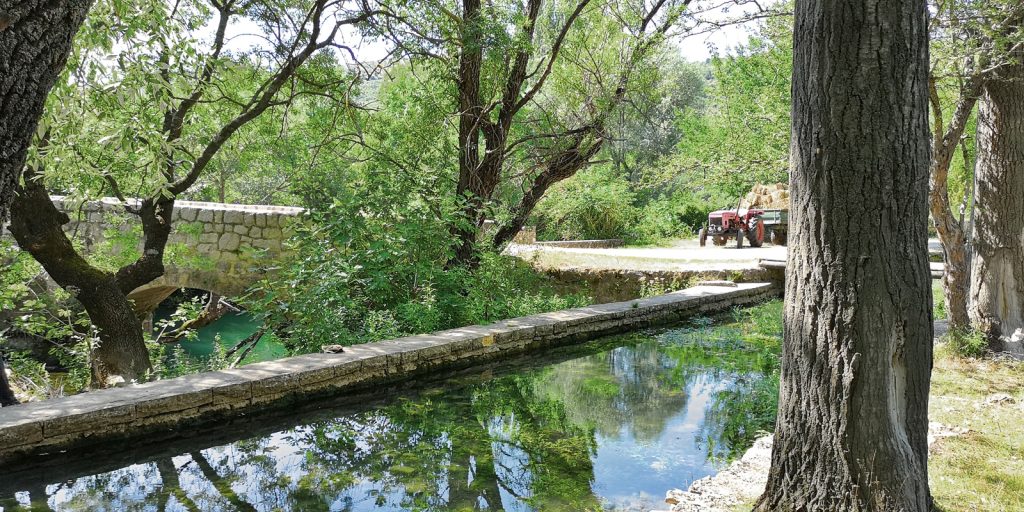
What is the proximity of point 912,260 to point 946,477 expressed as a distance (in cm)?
136

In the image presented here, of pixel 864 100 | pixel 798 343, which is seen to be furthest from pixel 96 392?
pixel 864 100

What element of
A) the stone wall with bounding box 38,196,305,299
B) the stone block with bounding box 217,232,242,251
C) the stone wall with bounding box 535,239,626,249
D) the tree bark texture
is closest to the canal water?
the tree bark texture

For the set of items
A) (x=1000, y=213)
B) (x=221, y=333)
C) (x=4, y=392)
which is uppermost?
(x=1000, y=213)

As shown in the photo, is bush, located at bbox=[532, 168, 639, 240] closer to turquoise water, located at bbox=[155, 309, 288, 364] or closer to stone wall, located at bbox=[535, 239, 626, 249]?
stone wall, located at bbox=[535, 239, 626, 249]

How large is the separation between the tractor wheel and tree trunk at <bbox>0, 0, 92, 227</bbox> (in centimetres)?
1697

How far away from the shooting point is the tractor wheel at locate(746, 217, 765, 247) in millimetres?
17031

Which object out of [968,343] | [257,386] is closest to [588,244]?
[968,343]

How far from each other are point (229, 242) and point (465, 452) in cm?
684

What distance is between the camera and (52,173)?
5.55 metres

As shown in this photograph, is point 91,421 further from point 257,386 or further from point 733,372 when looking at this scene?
point 733,372

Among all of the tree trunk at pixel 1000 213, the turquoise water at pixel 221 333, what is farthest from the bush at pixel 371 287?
the tree trunk at pixel 1000 213

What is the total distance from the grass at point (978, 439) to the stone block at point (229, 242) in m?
8.60

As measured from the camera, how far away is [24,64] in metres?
1.34

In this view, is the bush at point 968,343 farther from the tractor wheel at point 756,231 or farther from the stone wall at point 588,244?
the tractor wheel at point 756,231
